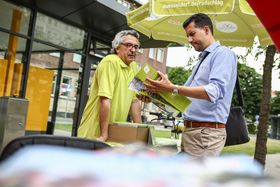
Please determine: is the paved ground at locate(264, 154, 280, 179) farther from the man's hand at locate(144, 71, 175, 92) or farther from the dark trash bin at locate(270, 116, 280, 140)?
the dark trash bin at locate(270, 116, 280, 140)

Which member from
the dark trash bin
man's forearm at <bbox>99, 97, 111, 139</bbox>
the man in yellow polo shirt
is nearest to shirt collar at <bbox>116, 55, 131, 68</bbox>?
the man in yellow polo shirt

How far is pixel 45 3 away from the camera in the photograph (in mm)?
8320

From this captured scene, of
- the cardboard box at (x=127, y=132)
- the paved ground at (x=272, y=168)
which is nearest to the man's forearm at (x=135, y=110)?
the cardboard box at (x=127, y=132)

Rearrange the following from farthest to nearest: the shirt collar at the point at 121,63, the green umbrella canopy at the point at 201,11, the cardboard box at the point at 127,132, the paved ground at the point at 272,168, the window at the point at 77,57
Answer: the window at the point at 77,57, the green umbrella canopy at the point at 201,11, the shirt collar at the point at 121,63, the cardboard box at the point at 127,132, the paved ground at the point at 272,168

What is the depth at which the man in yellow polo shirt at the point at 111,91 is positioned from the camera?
3186 mm

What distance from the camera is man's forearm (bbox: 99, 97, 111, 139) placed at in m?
3.17

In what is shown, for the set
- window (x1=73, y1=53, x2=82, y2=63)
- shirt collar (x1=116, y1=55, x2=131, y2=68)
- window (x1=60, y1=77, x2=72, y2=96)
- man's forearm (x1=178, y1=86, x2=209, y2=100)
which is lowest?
man's forearm (x1=178, y1=86, x2=209, y2=100)

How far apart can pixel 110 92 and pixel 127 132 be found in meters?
0.37

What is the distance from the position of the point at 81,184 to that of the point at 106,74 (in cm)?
264

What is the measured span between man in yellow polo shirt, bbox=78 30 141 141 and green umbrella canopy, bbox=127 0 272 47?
2.40 m

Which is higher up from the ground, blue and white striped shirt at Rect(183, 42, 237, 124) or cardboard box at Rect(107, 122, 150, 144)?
blue and white striped shirt at Rect(183, 42, 237, 124)

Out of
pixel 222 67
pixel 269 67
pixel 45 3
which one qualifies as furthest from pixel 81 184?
pixel 45 3

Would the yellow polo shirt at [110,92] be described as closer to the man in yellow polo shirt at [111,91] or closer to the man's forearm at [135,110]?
the man in yellow polo shirt at [111,91]

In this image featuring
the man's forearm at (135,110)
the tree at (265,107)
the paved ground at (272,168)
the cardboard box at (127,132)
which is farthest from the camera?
the tree at (265,107)
